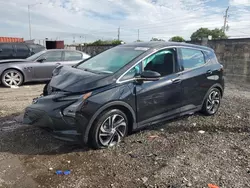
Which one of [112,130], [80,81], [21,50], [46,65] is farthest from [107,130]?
[21,50]

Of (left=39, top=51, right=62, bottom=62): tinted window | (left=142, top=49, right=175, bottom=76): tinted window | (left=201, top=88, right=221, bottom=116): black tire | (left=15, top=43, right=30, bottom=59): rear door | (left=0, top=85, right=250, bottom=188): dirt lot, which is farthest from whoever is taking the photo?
(left=15, top=43, right=30, bottom=59): rear door

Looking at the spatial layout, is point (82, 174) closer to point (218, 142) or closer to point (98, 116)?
point (98, 116)

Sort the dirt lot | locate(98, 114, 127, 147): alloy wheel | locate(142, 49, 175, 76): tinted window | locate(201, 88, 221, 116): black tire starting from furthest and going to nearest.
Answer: locate(201, 88, 221, 116): black tire
locate(142, 49, 175, 76): tinted window
locate(98, 114, 127, 147): alloy wheel
the dirt lot

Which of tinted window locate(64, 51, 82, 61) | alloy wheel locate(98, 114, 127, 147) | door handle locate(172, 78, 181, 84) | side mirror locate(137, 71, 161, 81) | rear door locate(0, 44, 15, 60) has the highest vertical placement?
rear door locate(0, 44, 15, 60)

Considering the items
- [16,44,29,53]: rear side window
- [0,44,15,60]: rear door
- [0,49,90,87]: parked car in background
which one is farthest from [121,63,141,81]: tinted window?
[0,44,15,60]: rear door

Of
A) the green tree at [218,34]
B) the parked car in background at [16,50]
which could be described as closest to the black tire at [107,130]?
the parked car in background at [16,50]

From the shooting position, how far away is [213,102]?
5.53m

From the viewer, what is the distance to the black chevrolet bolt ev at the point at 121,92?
3.45 metres

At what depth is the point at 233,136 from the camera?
4.45 meters

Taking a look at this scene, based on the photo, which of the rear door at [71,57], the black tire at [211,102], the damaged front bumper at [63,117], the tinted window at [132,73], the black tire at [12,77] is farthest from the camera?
Answer: the rear door at [71,57]

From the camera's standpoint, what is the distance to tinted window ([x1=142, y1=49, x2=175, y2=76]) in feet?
13.7

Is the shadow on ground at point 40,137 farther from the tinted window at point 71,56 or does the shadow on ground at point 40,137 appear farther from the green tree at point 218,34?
the green tree at point 218,34

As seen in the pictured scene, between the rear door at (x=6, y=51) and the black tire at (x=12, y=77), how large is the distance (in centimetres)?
392

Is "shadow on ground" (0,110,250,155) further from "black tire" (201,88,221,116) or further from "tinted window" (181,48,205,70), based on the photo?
"tinted window" (181,48,205,70)
